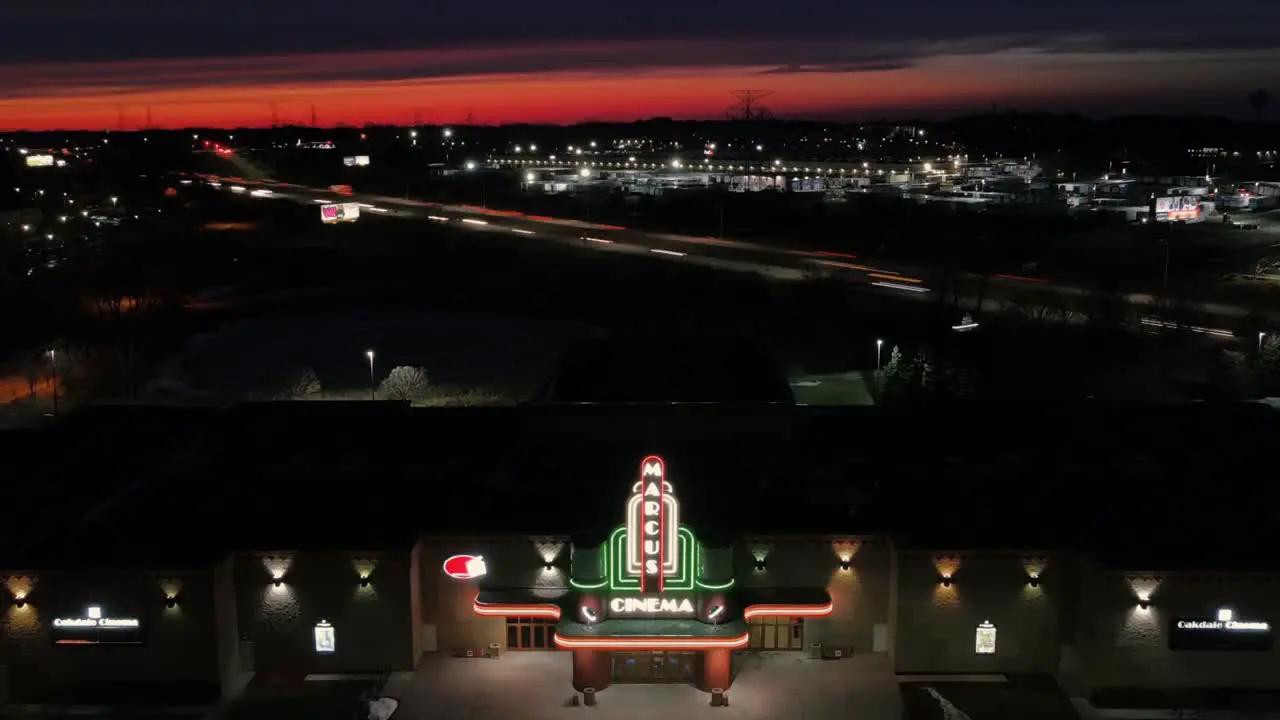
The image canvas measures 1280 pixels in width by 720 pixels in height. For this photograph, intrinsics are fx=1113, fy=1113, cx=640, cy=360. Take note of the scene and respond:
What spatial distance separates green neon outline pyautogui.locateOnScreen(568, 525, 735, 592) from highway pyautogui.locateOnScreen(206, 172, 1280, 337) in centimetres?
3936

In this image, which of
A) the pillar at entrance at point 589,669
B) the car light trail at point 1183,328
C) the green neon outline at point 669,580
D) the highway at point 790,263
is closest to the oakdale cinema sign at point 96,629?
the pillar at entrance at point 589,669

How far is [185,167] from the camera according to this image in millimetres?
176125

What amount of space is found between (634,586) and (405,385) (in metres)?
25.2

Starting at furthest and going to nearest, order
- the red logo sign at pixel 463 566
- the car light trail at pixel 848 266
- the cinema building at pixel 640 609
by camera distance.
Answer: the car light trail at pixel 848 266, the red logo sign at pixel 463 566, the cinema building at pixel 640 609

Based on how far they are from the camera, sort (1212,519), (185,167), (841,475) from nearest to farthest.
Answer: (1212,519)
(841,475)
(185,167)

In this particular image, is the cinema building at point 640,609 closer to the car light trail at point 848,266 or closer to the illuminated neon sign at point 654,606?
the illuminated neon sign at point 654,606

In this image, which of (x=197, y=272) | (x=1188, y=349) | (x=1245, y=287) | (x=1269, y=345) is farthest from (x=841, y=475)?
(x=197, y=272)

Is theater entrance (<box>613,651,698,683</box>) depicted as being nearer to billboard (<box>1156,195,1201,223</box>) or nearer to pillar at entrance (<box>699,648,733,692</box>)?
pillar at entrance (<box>699,648,733,692</box>)

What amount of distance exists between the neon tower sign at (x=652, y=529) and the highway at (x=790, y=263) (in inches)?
1565

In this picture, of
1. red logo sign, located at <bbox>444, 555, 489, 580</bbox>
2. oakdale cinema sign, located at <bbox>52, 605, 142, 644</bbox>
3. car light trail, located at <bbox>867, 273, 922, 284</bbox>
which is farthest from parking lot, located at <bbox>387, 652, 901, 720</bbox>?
car light trail, located at <bbox>867, 273, 922, 284</bbox>

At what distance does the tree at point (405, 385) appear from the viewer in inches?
1757

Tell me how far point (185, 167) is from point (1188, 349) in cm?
16101

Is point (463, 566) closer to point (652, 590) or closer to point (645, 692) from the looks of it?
point (652, 590)

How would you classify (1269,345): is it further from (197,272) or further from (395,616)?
(197,272)
